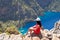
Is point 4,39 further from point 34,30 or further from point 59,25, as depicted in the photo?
point 59,25

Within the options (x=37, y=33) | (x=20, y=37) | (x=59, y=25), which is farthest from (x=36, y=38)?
(x=59, y=25)

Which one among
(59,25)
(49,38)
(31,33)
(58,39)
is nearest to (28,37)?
(31,33)

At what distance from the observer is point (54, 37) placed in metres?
21.9

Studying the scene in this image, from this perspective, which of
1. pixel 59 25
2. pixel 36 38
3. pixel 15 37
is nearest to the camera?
pixel 36 38

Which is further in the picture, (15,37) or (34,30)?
(15,37)

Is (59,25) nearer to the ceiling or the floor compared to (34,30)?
nearer to the ceiling

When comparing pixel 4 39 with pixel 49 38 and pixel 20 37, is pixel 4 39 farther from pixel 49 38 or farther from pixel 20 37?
pixel 49 38

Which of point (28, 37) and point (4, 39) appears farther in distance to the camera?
point (4, 39)

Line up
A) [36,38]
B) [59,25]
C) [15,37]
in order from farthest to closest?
[59,25] → [15,37] → [36,38]

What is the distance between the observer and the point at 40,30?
20562mm

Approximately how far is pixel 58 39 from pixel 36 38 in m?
3.26

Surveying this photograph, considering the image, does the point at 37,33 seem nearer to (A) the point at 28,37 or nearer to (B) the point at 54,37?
(A) the point at 28,37

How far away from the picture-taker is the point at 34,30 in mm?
19734

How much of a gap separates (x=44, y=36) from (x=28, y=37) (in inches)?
59.4
